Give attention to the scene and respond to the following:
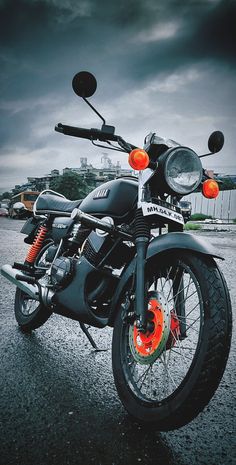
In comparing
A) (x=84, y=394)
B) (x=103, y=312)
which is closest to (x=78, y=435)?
(x=84, y=394)

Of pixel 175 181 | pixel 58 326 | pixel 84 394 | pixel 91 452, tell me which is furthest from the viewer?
pixel 58 326

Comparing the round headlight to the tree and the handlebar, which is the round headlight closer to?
the handlebar

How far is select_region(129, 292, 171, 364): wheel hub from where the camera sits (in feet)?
5.63

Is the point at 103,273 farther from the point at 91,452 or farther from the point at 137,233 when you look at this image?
the point at 91,452

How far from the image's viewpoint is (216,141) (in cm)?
221

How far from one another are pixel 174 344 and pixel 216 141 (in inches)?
53.0

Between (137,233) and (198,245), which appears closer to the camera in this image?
(198,245)

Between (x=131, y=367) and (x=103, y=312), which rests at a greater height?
(x=103, y=312)

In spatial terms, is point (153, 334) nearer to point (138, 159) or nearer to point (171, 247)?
point (171, 247)

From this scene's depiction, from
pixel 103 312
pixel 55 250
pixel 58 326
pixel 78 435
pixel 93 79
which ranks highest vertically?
pixel 93 79

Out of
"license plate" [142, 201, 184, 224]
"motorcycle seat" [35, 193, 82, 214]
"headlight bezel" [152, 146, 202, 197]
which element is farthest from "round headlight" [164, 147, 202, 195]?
"motorcycle seat" [35, 193, 82, 214]

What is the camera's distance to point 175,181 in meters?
1.82

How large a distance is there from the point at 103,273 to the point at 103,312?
0.90ft

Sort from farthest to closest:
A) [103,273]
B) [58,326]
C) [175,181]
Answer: [58,326], [103,273], [175,181]
